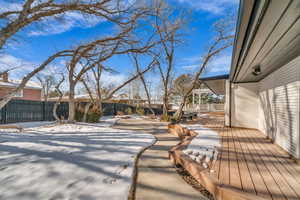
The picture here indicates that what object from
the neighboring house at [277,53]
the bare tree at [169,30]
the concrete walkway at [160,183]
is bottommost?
the concrete walkway at [160,183]

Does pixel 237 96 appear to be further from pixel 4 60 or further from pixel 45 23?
pixel 4 60

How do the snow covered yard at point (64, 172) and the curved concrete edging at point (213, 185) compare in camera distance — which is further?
the snow covered yard at point (64, 172)

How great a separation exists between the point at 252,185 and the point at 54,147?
396 centimetres

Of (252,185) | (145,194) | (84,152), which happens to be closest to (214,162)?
(252,185)

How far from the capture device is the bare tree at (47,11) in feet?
12.4

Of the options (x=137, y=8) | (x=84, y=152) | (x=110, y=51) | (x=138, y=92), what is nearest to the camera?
(x=84, y=152)

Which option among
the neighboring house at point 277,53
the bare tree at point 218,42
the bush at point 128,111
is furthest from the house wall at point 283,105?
the bush at point 128,111

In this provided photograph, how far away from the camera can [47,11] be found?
4223mm

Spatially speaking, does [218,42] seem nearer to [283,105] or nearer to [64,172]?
[283,105]

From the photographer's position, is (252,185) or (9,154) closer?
(252,185)

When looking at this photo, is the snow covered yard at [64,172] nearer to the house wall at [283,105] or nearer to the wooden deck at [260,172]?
the wooden deck at [260,172]

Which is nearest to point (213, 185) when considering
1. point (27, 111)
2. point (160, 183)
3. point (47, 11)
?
point (160, 183)

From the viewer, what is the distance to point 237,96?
6.34m

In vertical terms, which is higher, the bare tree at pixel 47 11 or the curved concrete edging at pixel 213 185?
the bare tree at pixel 47 11
